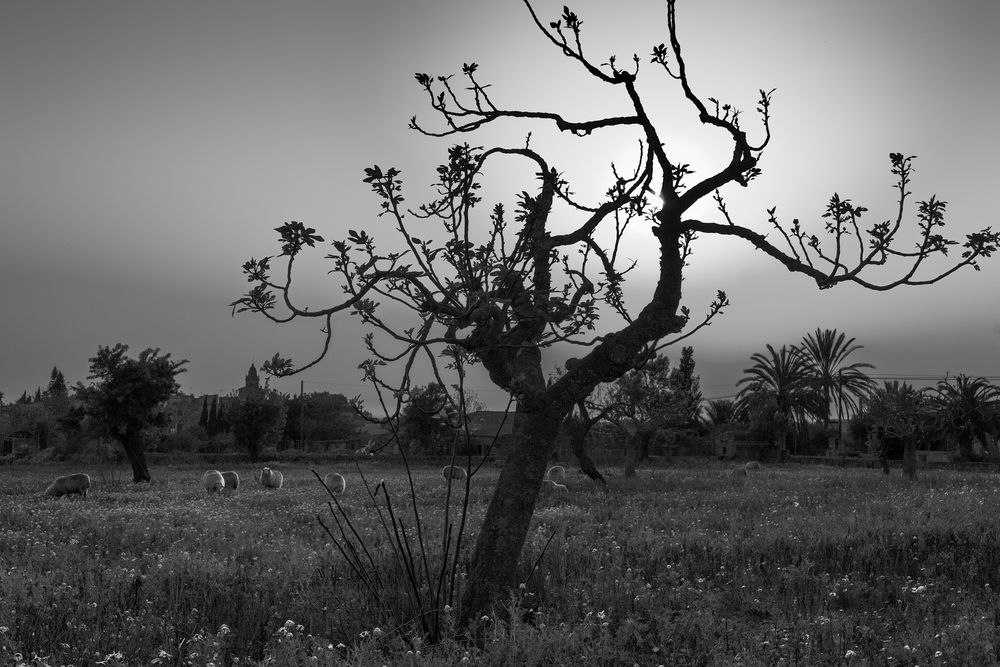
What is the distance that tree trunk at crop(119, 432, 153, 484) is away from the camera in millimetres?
38344

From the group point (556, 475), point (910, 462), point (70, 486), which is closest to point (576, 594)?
point (70, 486)

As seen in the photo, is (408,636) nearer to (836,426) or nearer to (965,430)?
(965,430)

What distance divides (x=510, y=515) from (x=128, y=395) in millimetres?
36150

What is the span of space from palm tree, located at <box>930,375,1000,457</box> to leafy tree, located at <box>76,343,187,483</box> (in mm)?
61061

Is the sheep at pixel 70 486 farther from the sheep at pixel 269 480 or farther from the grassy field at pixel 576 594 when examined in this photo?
the grassy field at pixel 576 594

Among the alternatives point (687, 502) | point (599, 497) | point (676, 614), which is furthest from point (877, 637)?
point (599, 497)

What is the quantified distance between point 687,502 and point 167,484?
961 inches

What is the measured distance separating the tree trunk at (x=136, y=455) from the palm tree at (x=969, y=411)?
61517mm

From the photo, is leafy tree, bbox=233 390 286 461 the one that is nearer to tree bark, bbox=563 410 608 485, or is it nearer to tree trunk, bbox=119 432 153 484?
tree trunk, bbox=119 432 153 484

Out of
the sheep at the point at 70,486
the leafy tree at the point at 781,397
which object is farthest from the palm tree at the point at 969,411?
the sheep at the point at 70,486

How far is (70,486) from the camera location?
93.4ft

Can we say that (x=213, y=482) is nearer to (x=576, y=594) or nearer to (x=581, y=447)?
(x=581, y=447)

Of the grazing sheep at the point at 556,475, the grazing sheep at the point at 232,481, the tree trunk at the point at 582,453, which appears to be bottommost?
the grazing sheep at the point at 232,481

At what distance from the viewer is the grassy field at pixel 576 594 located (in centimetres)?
721
